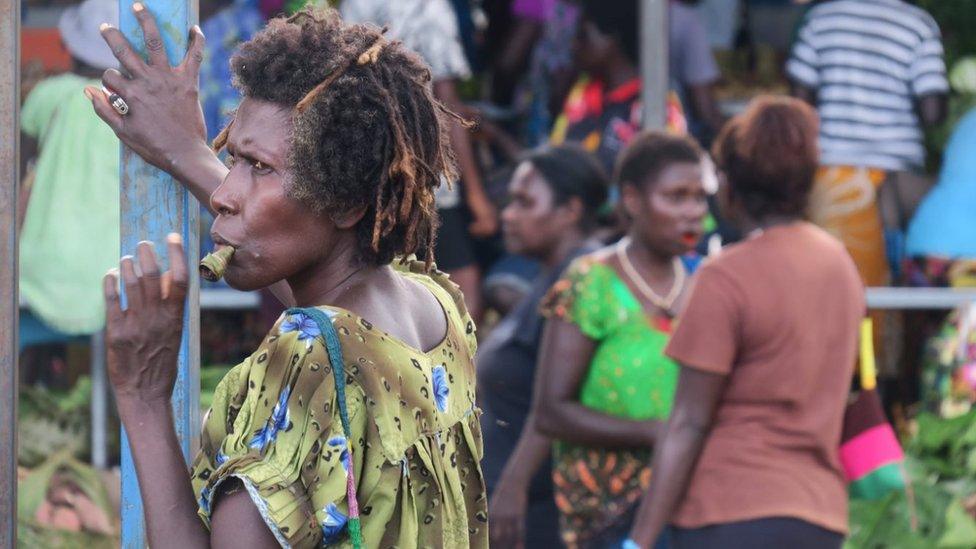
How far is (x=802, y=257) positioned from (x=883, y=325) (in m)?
2.68

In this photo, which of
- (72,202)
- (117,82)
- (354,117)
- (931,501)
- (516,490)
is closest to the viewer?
(354,117)

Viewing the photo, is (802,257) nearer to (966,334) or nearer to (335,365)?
(966,334)

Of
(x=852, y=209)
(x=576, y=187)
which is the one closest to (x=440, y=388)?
(x=576, y=187)

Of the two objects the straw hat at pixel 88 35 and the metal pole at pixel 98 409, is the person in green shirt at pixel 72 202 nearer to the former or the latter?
the straw hat at pixel 88 35

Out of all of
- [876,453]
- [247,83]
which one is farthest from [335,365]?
[876,453]

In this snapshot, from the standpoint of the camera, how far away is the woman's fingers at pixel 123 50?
6.94 feet

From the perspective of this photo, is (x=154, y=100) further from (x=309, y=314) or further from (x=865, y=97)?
(x=865, y=97)

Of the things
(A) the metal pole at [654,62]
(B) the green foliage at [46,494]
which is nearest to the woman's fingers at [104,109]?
(B) the green foliage at [46,494]

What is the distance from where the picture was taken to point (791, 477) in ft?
13.1

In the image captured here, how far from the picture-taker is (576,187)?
5391 millimetres

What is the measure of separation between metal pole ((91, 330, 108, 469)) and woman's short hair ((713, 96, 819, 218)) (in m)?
2.85

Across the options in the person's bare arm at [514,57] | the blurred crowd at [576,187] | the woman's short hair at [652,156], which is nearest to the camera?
the blurred crowd at [576,187]

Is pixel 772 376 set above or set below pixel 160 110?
below

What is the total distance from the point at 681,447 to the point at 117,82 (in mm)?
2216
